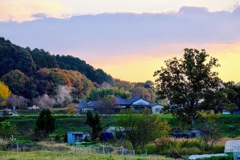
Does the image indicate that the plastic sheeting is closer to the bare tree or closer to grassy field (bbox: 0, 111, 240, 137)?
grassy field (bbox: 0, 111, 240, 137)

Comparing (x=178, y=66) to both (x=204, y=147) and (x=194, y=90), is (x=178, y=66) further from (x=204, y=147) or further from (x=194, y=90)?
(x=204, y=147)

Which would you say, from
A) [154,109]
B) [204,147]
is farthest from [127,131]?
[154,109]

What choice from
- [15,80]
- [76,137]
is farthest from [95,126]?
[15,80]

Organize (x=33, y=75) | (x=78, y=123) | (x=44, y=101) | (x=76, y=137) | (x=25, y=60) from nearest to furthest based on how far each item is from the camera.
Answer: (x=76, y=137), (x=78, y=123), (x=44, y=101), (x=33, y=75), (x=25, y=60)

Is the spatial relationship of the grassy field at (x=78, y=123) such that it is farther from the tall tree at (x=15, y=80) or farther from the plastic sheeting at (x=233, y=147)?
the tall tree at (x=15, y=80)

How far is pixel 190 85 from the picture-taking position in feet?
170

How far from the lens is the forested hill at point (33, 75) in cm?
8919

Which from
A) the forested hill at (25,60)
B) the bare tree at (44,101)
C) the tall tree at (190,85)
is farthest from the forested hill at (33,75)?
the tall tree at (190,85)

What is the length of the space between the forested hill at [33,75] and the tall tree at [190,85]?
43743 mm

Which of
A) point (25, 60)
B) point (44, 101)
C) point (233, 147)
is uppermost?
point (25, 60)

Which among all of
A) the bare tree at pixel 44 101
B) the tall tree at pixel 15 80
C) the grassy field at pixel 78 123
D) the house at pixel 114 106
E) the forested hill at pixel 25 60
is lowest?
the grassy field at pixel 78 123

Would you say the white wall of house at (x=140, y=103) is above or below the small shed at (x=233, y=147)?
above

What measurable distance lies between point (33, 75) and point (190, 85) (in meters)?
50.0

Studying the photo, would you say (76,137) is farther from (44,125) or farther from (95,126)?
(44,125)
